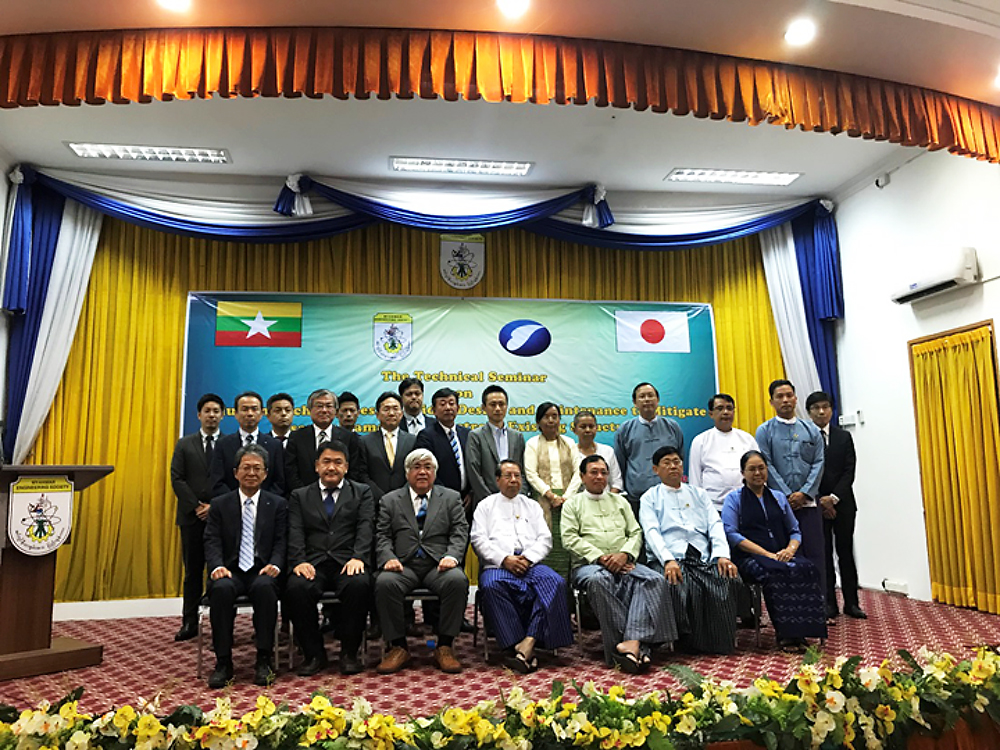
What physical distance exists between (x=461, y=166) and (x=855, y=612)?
164 inches

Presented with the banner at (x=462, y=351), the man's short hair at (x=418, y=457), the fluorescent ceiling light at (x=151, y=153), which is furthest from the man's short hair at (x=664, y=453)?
the fluorescent ceiling light at (x=151, y=153)

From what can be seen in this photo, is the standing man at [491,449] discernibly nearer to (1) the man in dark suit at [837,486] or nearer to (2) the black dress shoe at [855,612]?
(1) the man in dark suit at [837,486]

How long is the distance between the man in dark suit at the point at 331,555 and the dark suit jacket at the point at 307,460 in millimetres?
444

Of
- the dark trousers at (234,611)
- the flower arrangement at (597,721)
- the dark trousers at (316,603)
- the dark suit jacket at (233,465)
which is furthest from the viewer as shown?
the dark suit jacket at (233,465)


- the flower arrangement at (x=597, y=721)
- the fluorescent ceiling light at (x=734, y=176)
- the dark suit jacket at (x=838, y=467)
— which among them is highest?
the fluorescent ceiling light at (x=734, y=176)

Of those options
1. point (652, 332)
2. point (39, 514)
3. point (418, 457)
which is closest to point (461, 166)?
point (652, 332)

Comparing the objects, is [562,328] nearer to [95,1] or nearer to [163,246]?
[163,246]

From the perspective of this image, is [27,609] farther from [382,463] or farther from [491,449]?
[491,449]

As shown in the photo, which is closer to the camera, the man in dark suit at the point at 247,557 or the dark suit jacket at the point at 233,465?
the man in dark suit at the point at 247,557

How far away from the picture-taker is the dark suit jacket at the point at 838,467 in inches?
205

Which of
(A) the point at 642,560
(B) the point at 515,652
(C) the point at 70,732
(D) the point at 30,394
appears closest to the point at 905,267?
(A) the point at 642,560

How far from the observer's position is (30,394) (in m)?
5.55

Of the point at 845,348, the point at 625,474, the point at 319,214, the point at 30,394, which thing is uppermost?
the point at 319,214

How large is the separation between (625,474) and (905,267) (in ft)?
9.14
